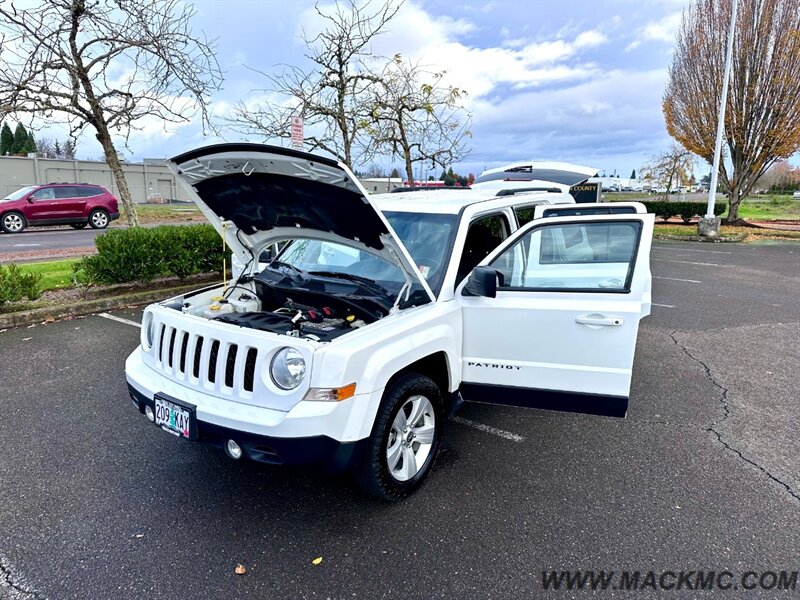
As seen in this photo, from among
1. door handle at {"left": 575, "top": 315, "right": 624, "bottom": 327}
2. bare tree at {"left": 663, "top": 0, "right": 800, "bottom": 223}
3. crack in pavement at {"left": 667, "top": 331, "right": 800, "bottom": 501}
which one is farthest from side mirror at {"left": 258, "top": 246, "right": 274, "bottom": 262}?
bare tree at {"left": 663, "top": 0, "right": 800, "bottom": 223}

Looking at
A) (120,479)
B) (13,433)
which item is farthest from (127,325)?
(120,479)

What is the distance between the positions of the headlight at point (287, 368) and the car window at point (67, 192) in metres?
20.2

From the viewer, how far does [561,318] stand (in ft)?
10.6

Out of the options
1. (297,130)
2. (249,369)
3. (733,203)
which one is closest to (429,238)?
(249,369)

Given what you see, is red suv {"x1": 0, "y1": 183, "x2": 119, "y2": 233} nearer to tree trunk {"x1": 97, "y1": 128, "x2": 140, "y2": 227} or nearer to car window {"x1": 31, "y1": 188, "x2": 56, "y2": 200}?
car window {"x1": 31, "y1": 188, "x2": 56, "y2": 200}

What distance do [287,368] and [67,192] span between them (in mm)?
20349

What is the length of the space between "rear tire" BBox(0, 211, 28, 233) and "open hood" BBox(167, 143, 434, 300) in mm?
18752

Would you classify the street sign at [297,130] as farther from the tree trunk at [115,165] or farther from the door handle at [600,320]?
the door handle at [600,320]

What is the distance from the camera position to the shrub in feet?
21.6

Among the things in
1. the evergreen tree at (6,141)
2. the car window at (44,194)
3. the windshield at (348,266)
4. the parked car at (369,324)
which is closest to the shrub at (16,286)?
the parked car at (369,324)

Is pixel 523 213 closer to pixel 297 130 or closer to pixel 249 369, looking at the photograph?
pixel 249 369

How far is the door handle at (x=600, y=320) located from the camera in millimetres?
3102

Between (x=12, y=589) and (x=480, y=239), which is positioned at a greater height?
(x=480, y=239)
